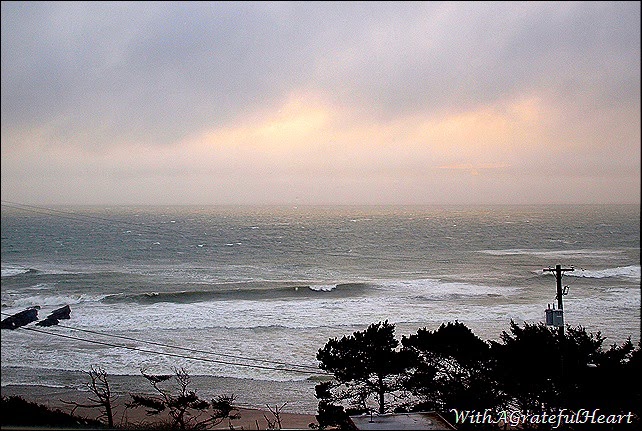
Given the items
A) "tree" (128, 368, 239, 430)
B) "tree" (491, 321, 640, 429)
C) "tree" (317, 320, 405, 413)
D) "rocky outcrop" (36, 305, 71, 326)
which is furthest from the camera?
"rocky outcrop" (36, 305, 71, 326)

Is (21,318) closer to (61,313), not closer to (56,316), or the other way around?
(56,316)

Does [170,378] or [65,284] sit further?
[65,284]

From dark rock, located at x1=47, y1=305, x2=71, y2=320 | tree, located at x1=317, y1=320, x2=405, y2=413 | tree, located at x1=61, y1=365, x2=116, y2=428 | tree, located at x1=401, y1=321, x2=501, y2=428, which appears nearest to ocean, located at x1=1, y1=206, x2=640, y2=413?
dark rock, located at x1=47, y1=305, x2=71, y2=320

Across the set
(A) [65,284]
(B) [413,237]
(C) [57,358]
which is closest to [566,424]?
(C) [57,358]

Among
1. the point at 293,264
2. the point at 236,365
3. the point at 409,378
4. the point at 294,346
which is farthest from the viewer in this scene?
the point at 293,264

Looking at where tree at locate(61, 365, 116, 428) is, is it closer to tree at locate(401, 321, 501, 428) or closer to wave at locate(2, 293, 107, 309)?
tree at locate(401, 321, 501, 428)

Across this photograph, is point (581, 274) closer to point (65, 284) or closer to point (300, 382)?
point (300, 382)
